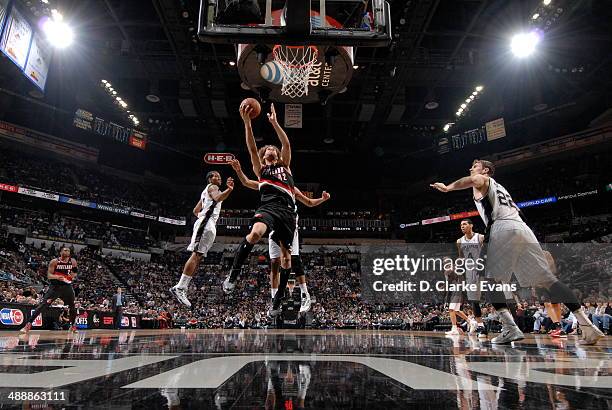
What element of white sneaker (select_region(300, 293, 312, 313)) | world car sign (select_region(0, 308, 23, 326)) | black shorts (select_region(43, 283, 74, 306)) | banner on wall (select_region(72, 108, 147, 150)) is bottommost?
world car sign (select_region(0, 308, 23, 326))

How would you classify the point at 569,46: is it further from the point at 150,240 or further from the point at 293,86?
the point at 150,240

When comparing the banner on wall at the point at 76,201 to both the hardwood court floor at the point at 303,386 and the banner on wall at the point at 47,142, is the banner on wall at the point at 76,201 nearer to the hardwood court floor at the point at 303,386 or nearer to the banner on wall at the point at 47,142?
the banner on wall at the point at 47,142

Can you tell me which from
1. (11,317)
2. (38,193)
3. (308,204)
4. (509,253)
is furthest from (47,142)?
(509,253)

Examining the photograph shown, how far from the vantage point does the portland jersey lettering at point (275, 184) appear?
4.70 m

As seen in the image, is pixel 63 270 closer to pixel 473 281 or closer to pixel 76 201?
pixel 473 281

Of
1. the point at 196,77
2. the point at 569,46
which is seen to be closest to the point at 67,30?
the point at 196,77

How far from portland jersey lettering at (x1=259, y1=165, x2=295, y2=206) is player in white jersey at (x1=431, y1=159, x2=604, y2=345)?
186 cm

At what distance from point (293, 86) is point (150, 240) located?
80.6 feet

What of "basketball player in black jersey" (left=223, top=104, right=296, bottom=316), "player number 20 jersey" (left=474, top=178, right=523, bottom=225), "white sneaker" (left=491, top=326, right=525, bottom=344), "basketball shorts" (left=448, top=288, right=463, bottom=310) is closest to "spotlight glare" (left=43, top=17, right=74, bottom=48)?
"basketball player in black jersey" (left=223, top=104, right=296, bottom=316)

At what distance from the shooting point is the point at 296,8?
6.03 metres

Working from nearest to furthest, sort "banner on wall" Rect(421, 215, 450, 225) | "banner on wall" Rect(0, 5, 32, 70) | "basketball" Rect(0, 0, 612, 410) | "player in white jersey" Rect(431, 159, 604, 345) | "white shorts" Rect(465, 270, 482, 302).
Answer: "basketball" Rect(0, 0, 612, 410) → "player in white jersey" Rect(431, 159, 604, 345) → "white shorts" Rect(465, 270, 482, 302) → "banner on wall" Rect(0, 5, 32, 70) → "banner on wall" Rect(421, 215, 450, 225)

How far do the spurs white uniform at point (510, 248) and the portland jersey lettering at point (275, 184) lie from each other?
234 centimetres

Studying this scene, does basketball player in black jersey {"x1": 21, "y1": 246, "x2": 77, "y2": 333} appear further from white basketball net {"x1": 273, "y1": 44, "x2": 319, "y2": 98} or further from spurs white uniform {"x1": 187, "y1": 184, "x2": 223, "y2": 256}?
white basketball net {"x1": 273, "y1": 44, "x2": 319, "y2": 98}

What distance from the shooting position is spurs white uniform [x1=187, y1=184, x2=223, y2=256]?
21.0 ft
